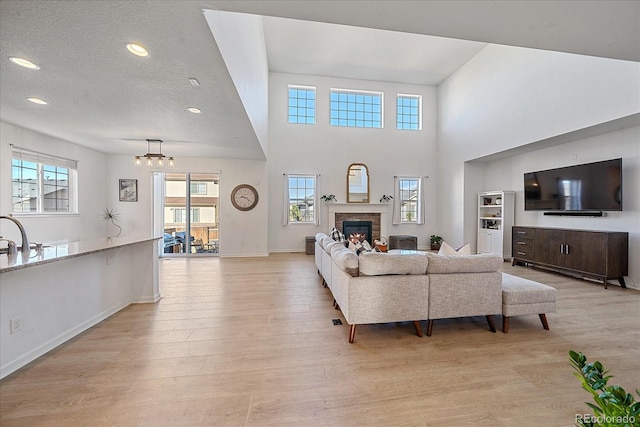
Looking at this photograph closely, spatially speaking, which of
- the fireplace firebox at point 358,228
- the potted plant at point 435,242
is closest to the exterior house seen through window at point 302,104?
the fireplace firebox at point 358,228

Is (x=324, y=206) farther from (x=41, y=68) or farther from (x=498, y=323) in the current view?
(x=41, y=68)

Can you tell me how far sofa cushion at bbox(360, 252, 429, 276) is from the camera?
8.21ft

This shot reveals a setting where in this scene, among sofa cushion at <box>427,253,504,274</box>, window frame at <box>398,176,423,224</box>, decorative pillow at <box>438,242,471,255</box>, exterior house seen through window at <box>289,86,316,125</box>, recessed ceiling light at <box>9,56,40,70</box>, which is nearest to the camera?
recessed ceiling light at <box>9,56,40,70</box>

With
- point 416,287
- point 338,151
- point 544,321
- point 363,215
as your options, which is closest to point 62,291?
point 416,287

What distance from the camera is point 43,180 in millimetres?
5027

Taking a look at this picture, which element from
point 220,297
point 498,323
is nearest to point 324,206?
point 220,297

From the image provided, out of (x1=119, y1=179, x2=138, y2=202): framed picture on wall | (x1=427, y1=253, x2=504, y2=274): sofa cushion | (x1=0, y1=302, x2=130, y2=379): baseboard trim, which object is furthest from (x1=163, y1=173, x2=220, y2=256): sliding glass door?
(x1=427, y1=253, x2=504, y2=274): sofa cushion

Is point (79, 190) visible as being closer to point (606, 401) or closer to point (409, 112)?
point (606, 401)

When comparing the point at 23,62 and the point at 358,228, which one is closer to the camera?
the point at 23,62

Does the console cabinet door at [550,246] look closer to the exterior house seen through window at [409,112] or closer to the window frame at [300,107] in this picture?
the exterior house seen through window at [409,112]

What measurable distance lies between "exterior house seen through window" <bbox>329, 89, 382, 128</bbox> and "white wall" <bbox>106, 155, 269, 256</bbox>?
9.19 ft

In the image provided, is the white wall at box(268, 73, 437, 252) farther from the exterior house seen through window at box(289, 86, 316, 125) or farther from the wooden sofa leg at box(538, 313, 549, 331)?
the wooden sofa leg at box(538, 313, 549, 331)

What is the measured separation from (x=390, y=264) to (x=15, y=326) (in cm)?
308

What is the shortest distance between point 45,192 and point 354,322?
6305 mm
